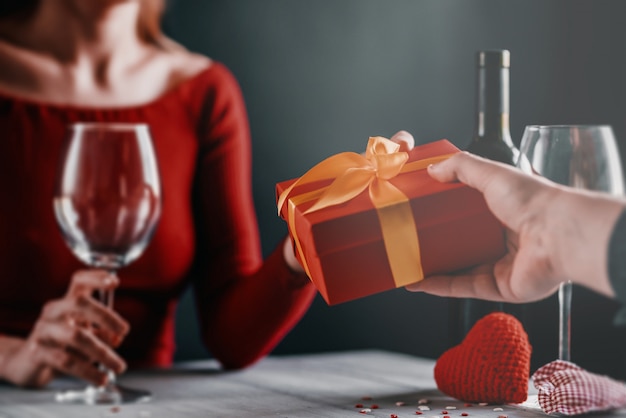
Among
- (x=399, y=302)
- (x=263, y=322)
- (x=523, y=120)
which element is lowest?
(x=263, y=322)

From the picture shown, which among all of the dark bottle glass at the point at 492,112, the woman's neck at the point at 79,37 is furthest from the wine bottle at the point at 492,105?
the woman's neck at the point at 79,37

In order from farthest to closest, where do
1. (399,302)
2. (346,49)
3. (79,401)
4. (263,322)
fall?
(346,49), (263,322), (79,401), (399,302)

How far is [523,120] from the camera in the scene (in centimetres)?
41

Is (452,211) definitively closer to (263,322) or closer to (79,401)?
(79,401)

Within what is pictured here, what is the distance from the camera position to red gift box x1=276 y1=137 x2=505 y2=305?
0.37 m

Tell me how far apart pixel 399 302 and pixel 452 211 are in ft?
0.37

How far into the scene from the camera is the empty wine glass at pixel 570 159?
325mm

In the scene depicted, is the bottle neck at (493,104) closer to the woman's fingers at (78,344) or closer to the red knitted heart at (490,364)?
the red knitted heart at (490,364)

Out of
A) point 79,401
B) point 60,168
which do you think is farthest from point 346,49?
point 79,401

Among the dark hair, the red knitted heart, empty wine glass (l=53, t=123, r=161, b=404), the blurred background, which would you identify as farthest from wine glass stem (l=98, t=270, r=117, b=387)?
the dark hair

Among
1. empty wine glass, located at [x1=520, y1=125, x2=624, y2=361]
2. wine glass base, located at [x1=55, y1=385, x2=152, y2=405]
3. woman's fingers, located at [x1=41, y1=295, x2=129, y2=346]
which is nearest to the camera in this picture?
empty wine glass, located at [x1=520, y1=125, x2=624, y2=361]

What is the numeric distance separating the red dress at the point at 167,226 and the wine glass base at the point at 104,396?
24 cm

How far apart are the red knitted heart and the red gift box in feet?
0.16

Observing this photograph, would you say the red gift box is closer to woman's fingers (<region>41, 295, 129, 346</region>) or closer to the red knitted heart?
the red knitted heart
